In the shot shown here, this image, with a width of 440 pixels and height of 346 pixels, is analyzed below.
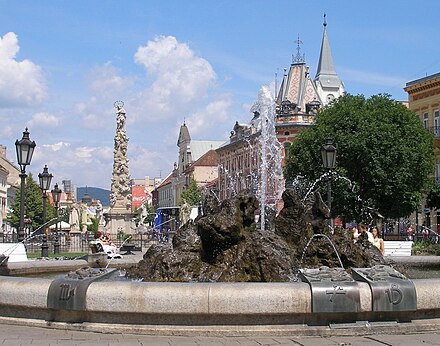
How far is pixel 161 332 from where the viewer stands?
820 centimetres

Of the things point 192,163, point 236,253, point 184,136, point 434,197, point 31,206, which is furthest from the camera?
point 184,136

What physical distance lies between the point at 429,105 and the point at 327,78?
145 ft

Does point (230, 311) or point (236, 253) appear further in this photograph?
point (236, 253)

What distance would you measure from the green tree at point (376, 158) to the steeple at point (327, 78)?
5505 cm

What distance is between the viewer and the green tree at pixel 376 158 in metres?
43.3

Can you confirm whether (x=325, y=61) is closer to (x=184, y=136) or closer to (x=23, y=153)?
(x=184, y=136)

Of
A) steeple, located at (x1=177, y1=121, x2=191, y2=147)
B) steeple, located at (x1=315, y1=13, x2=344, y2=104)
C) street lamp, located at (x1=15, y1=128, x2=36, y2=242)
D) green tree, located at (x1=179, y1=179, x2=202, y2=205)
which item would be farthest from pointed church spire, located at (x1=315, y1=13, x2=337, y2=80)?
street lamp, located at (x1=15, y1=128, x2=36, y2=242)

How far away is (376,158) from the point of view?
43312 millimetres

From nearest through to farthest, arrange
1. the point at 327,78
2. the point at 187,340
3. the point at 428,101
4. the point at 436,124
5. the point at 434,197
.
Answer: the point at 187,340 < the point at 434,197 < the point at 436,124 < the point at 428,101 < the point at 327,78

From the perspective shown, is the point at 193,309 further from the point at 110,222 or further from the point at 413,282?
the point at 110,222

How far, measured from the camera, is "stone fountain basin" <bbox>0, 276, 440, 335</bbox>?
8062 mm

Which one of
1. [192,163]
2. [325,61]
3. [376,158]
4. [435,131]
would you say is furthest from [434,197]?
[192,163]

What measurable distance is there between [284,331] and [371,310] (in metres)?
1.11

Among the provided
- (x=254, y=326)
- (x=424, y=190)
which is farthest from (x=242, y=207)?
(x=424, y=190)
